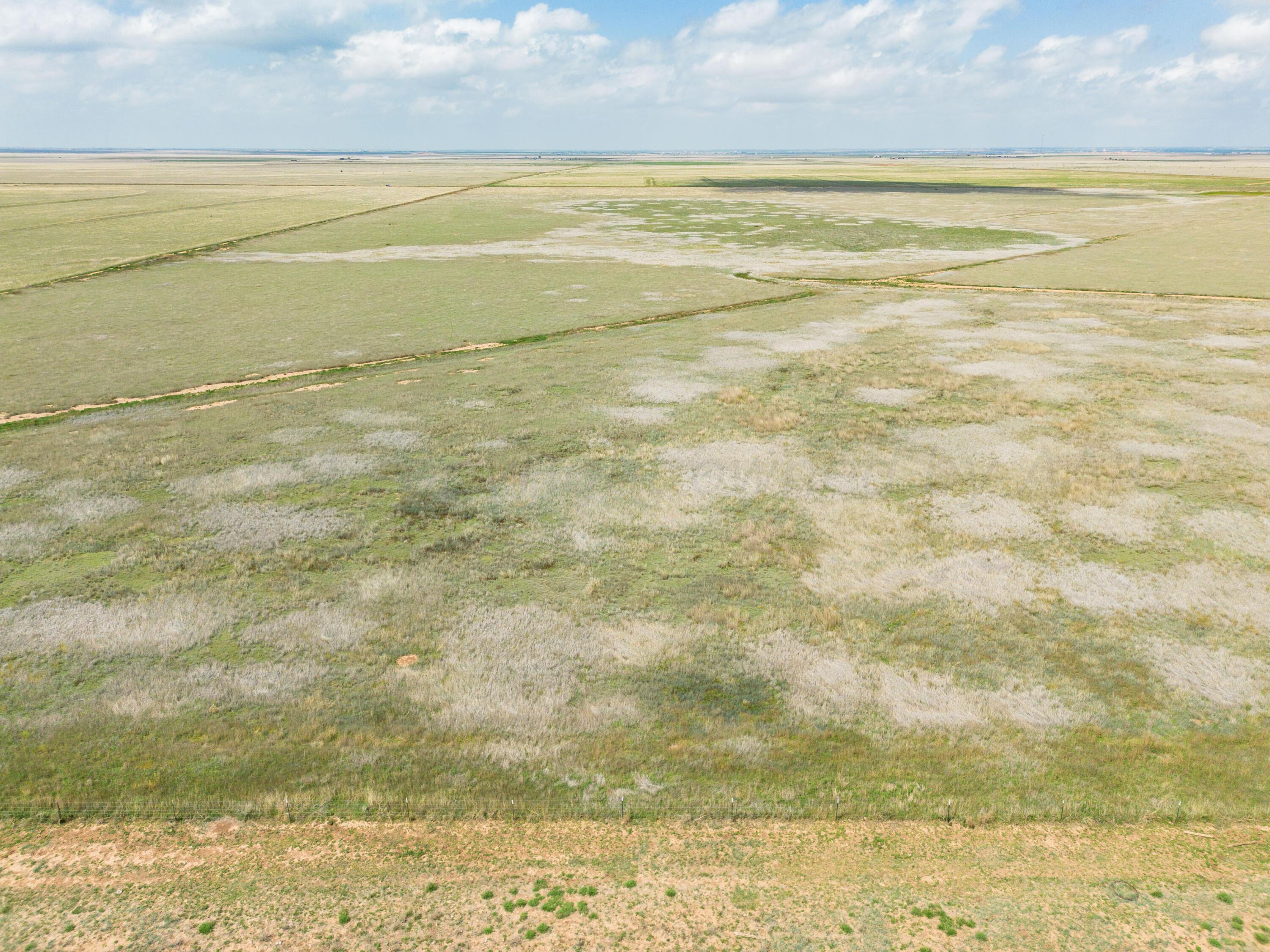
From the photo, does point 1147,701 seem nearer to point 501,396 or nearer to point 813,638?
point 813,638

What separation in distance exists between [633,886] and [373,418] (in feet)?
36.6

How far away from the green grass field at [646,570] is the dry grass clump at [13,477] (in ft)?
0.64

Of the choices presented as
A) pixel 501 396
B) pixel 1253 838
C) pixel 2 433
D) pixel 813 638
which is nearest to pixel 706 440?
pixel 501 396

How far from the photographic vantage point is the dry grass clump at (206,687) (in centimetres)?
A: 718

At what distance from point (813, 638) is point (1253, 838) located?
3754 mm

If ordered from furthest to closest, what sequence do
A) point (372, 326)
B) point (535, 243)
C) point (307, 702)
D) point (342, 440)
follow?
1. point (535, 243)
2. point (372, 326)
3. point (342, 440)
4. point (307, 702)

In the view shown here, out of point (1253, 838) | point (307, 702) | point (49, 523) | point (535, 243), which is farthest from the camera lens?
point (535, 243)

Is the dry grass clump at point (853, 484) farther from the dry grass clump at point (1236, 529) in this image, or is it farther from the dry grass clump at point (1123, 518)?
the dry grass clump at point (1236, 529)

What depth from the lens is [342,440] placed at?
13.6m

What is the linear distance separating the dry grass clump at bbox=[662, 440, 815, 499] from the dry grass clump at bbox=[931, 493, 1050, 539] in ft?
6.54

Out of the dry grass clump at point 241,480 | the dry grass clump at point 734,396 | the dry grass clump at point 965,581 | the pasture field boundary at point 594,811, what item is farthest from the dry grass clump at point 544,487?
the pasture field boundary at point 594,811

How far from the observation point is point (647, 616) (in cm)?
865

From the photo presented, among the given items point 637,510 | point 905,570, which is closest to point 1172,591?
point 905,570

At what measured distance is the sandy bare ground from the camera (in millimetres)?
5008
